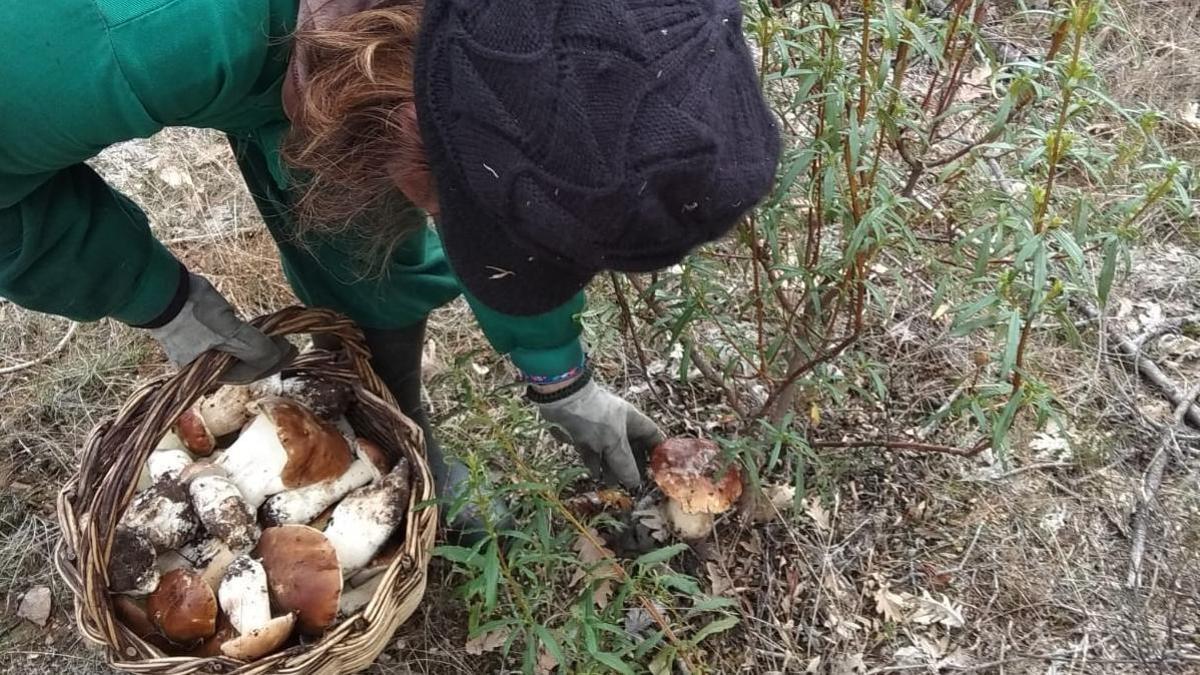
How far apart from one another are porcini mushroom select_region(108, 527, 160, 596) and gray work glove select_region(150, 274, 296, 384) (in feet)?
1.32

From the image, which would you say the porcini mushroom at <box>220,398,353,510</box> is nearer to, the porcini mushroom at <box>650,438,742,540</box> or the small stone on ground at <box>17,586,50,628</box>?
the porcini mushroom at <box>650,438,742,540</box>

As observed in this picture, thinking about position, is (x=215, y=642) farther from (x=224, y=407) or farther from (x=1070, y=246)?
(x=1070, y=246)

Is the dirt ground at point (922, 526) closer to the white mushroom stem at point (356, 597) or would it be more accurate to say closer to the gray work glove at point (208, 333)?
the white mushroom stem at point (356, 597)

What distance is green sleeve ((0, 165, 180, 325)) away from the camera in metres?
1.76

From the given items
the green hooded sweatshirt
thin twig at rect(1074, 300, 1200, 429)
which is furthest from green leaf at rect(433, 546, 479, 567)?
thin twig at rect(1074, 300, 1200, 429)

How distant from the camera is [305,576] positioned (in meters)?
2.04

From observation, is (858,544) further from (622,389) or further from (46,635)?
(46,635)

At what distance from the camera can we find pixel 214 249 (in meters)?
3.48

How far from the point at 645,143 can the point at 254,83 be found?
778mm

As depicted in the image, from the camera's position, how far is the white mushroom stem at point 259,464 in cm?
222

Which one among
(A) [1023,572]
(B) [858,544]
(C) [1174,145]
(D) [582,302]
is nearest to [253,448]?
(D) [582,302]

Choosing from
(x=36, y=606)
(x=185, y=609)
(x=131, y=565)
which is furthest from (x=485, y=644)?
(x=36, y=606)

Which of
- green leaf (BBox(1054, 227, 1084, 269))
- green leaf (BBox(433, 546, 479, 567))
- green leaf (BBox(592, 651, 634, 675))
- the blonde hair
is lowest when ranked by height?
green leaf (BBox(592, 651, 634, 675))

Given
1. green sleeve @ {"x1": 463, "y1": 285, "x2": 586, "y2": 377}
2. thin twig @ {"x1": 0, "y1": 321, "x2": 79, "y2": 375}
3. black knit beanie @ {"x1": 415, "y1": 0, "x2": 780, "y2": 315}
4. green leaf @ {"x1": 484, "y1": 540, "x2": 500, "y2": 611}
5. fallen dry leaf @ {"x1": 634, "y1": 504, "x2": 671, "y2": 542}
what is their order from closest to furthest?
black knit beanie @ {"x1": 415, "y1": 0, "x2": 780, "y2": 315} → green leaf @ {"x1": 484, "y1": 540, "x2": 500, "y2": 611} → green sleeve @ {"x1": 463, "y1": 285, "x2": 586, "y2": 377} → fallen dry leaf @ {"x1": 634, "y1": 504, "x2": 671, "y2": 542} → thin twig @ {"x1": 0, "y1": 321, "x2": 79, "y2": 375}
